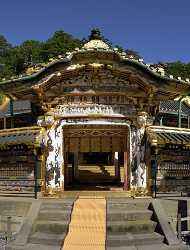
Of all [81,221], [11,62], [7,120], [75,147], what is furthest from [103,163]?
[11,62]

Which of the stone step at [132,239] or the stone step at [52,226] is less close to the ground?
the stone step at [52,226]

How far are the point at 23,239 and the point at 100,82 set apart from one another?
700cm

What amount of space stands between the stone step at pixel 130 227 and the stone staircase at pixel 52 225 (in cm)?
134

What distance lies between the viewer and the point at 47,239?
40.9 ft

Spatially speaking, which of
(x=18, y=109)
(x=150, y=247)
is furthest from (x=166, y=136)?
(x=18, y=109)

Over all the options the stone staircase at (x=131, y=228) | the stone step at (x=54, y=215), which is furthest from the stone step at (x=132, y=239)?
the stone step at (x=54, y=215)

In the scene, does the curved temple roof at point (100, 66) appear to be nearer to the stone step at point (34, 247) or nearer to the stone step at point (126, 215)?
the stone step at point (126, 215)

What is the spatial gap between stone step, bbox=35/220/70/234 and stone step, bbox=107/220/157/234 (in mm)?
1313

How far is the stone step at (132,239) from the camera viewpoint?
12312mm

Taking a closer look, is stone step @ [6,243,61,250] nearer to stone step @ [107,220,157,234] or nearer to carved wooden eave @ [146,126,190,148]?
stone step @ [107,220,157,234]

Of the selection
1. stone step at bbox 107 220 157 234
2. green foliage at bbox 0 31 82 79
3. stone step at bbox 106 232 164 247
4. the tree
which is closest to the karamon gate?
stone step at bbox 107 220 157 234

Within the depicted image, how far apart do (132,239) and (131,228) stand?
0.60 metres

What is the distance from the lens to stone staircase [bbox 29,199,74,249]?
1241cm

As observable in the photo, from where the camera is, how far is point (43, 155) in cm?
1667
